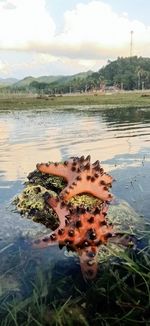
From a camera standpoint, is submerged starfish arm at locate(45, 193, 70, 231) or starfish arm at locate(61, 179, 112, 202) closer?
submerged starfish arm at locate(45, 193, 70, 231)

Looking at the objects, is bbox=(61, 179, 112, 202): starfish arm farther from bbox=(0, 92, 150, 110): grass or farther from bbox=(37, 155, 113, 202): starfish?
bbox=(0, 92, 150, 110): grass

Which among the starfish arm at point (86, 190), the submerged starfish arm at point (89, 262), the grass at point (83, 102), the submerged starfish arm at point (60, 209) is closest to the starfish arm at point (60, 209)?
the submerged starfish arm at point (60, 209)

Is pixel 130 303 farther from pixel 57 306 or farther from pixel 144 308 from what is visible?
pixel 57 306

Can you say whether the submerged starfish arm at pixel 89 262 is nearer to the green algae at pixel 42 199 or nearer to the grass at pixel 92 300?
the grass at pixel 92 300

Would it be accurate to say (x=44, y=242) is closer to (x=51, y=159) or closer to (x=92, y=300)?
(x=92, y=300)

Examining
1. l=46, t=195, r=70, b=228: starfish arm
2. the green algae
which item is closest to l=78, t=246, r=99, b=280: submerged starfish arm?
l=46, t=195, r=70, b=228: starfish arm

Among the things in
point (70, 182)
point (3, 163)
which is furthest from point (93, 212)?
point (3, 163)
